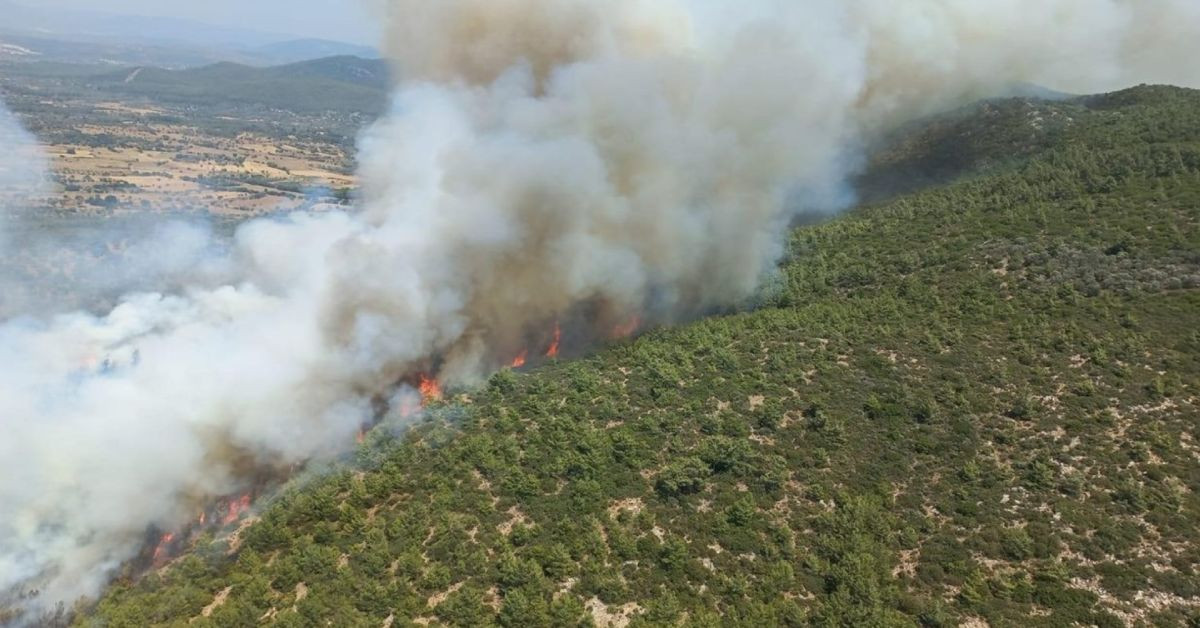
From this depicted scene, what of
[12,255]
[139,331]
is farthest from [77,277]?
[139,331]

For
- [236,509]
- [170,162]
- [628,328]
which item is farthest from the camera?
[170,162]

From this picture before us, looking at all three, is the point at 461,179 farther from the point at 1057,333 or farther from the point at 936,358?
the point at 1057,333

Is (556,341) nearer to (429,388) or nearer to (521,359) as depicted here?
(521,359)

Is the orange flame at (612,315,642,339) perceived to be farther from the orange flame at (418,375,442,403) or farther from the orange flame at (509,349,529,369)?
the orange flame at (418,375,442,403)

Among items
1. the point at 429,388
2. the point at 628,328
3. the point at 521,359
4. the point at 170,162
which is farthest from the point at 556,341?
the point at 170,162

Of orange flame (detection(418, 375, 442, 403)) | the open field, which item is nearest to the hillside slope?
orange flame (detection(418, 375, 442, 403))

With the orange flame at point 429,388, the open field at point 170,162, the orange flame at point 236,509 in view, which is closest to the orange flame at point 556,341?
the orange flame at point 429,388
